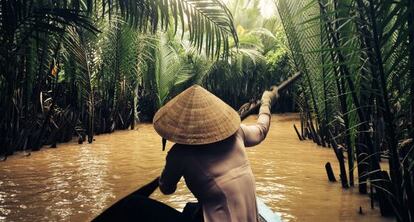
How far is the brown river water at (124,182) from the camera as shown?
167 inches

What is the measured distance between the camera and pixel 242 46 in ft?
59.1

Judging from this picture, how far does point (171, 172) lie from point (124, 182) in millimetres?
3755

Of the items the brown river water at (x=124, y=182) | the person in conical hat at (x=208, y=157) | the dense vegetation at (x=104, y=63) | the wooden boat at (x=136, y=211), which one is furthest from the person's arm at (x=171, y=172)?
the brown river water at (x=124, y=182)

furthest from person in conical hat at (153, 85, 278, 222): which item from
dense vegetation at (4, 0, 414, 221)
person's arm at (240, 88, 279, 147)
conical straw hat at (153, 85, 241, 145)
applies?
dense vegetation at (4, 0, 414, 221)

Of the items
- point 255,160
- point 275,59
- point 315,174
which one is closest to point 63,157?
point 255,160

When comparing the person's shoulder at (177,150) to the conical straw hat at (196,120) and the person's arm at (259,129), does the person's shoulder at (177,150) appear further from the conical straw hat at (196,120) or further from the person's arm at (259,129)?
the person's arm at (259,129)

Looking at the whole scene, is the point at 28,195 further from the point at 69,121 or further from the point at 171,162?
the point at 69,121

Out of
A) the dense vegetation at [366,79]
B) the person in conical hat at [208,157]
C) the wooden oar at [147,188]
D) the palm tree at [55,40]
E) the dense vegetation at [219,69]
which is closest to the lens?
the person in conical hat at [208,157]

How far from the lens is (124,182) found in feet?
18.4

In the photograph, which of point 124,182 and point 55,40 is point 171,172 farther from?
point 55,40

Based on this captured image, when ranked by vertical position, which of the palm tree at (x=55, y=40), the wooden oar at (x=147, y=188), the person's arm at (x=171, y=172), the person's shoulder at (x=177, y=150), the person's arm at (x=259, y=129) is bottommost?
the wooden oar at (x=147, y=188)

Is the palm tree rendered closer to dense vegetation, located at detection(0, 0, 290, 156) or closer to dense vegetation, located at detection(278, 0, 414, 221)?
dense vegetation, located at detection(0, 0, 290, 156)

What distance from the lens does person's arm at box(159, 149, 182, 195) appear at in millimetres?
1986

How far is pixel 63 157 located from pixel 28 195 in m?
2.65
